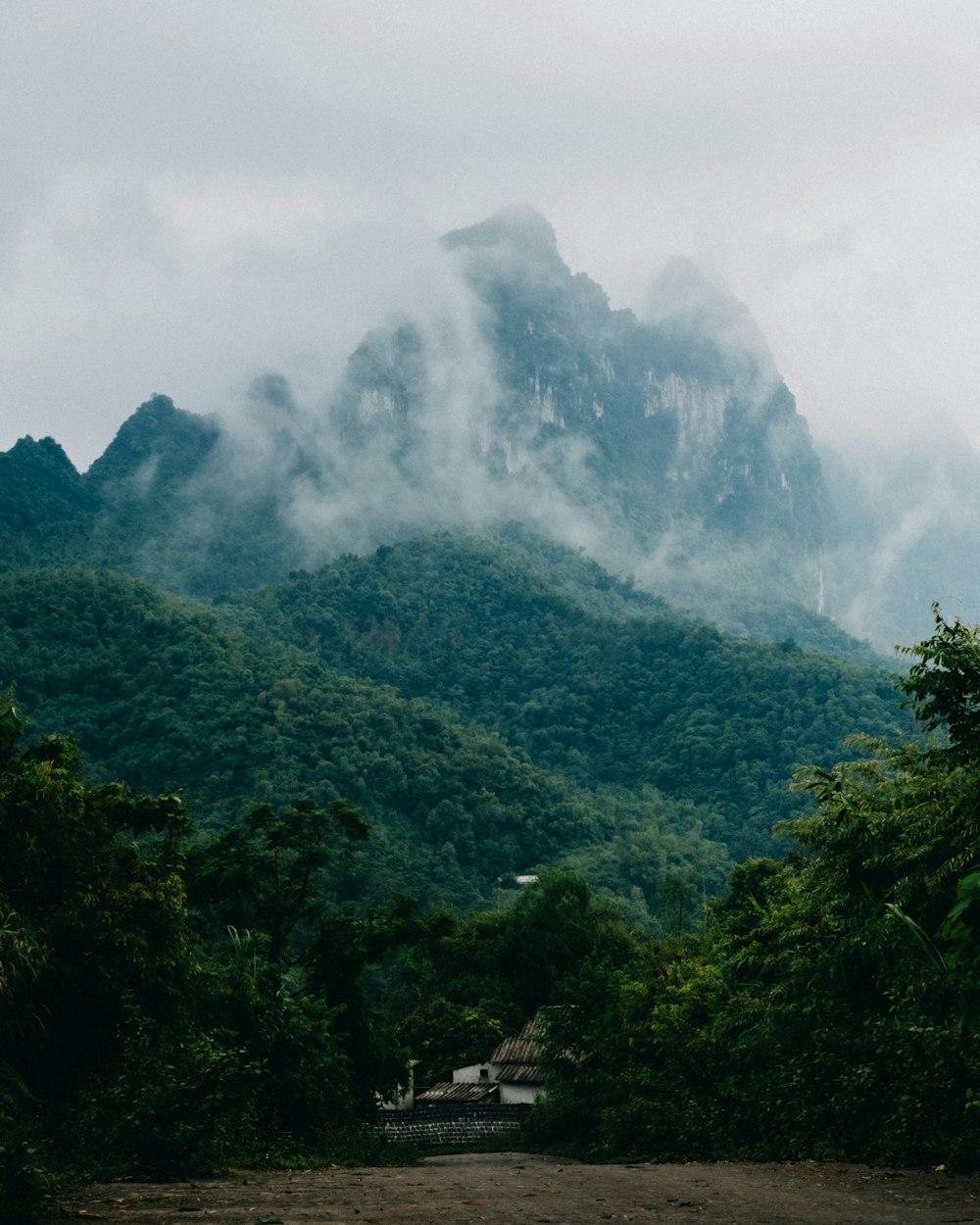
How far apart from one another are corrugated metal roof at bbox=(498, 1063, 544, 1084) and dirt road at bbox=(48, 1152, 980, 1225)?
24.7 meters

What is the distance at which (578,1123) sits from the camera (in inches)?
1001

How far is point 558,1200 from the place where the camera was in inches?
372

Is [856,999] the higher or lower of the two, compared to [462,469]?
lower

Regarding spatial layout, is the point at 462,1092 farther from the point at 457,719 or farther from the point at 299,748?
the point at 457,719

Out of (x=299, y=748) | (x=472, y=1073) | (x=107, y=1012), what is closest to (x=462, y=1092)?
(x=472, y=1073)

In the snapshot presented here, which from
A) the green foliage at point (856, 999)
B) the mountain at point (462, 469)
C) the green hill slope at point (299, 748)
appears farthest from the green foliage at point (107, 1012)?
the mountain at point (462, 469)

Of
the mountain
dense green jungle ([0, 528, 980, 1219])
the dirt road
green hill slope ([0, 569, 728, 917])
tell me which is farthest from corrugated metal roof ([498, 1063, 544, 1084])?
the mountain

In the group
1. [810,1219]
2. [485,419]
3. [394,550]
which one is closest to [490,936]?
[810,1219]

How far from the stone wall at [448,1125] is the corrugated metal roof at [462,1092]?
5.32m

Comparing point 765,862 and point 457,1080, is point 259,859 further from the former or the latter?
point 457,1080

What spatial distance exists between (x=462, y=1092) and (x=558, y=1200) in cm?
3053

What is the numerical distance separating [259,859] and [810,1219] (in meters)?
17.7

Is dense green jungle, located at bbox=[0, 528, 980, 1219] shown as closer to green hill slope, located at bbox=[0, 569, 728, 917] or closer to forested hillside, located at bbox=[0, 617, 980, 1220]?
forested hillside, located at bbox=[0, 617, 980, 1220]

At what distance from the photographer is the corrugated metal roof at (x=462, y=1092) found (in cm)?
3712
